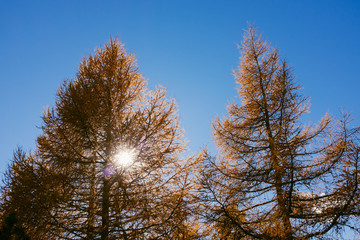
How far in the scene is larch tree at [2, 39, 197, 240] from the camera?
4559mm

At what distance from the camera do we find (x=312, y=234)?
4.43 m

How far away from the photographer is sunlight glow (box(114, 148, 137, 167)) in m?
5.09

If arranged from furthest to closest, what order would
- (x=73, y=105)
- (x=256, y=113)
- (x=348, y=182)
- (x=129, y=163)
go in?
(x=256, y=113), (x=73, y=105), (x=129, y=163), (x=348, y=182)

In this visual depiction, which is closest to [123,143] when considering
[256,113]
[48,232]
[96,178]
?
[96,178]

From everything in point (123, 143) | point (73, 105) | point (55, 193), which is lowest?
point (55, 193)

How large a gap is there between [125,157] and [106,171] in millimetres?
646

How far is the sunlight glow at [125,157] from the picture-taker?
16.7ft

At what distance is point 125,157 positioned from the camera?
5133 mm

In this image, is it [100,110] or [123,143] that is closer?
[123,143]

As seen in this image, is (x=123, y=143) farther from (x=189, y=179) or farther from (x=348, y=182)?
(x=348, y=182)

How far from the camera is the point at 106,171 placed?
5301mm

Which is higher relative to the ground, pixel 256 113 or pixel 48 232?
pixel 256 113

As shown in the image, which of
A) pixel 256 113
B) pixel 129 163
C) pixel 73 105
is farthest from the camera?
pixel 256 113

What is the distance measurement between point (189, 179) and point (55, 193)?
2.89 m
